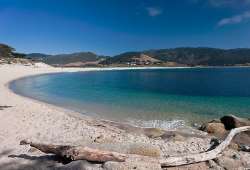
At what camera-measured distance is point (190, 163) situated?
30.2ft

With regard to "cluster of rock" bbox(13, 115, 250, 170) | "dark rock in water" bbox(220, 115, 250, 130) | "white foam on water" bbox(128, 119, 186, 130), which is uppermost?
"cluster of rock" bbox(13, 115, 250, 170)

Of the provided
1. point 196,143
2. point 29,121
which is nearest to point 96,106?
point 29,121

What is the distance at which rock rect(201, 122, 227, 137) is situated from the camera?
16.2 metres

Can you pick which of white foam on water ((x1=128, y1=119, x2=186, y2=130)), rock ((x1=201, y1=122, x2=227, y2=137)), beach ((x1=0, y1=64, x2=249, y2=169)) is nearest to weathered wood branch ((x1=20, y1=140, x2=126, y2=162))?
beach ((x1=0, y1=64, x2=249, y2=169))

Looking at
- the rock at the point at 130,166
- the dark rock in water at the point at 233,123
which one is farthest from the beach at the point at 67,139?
the dark rock in water at the point at 233,123

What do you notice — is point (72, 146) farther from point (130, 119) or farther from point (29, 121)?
point (130, 119)

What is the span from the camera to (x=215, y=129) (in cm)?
1642

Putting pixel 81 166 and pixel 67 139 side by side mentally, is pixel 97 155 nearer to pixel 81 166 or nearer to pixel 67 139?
pixel 81 166

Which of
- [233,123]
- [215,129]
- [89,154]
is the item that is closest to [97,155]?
[89,154]

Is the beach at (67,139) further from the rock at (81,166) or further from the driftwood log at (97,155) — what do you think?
the driftwood log at (97,155)

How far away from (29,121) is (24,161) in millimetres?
7618

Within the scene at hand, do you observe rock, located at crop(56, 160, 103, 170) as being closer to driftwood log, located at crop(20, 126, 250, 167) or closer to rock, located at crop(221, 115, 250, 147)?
driftwood log, located at crop(20, 126, 250, 167)

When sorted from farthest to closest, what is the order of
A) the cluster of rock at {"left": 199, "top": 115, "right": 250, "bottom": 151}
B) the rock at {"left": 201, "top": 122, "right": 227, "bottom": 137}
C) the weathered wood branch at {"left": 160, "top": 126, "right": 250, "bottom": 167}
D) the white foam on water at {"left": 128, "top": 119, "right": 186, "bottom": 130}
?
the white foam on water at {"left": 128, "top": 119, "right": 186, "bottom": 130} < the rock at {"left": 201, "top": 122, "right": 227, "bottom": 137} < the cluster of rock at {"left": 199, "top": 115, "right": 250, "bottom": 151} < the weathered wood branch at {"left": 160, "top": 126, "right": 250, "bottom": 167}

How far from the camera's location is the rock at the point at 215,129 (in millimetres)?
16219
